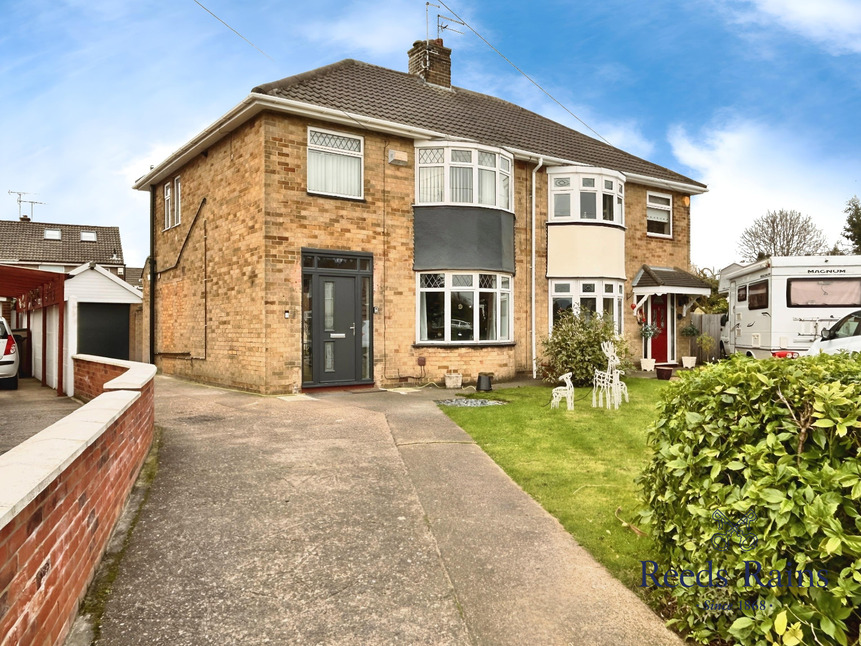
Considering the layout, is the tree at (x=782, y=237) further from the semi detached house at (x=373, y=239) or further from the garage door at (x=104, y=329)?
the garage door at (x=104, y=329)

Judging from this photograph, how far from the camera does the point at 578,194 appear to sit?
1510 centimetres

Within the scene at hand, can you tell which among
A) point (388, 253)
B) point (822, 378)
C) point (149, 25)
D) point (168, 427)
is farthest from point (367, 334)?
point (822, 378)

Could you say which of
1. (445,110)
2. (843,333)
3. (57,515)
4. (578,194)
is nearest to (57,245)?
(445,110)

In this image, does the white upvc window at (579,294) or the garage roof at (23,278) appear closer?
the garage roof at (23,278)

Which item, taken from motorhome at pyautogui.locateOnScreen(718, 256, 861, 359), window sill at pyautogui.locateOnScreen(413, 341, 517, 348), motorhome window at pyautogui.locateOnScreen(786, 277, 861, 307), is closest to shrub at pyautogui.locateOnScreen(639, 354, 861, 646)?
window sill at pyautogui.locateOnScreen(413, 341, 517, 348)

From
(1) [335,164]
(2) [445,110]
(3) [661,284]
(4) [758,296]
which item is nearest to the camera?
(1) [335,164]

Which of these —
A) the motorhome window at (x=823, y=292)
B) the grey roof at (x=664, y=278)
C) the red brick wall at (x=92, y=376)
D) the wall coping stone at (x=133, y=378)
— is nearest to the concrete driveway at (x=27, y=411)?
the red brick wall at (x=92, y=376)

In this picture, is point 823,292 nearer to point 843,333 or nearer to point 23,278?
point 843,333

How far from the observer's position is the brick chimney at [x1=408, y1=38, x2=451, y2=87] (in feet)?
54.7

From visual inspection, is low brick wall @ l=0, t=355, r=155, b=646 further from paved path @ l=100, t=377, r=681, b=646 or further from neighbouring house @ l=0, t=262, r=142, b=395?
neighbouring house @ l=0, t=262, r=142, b=395

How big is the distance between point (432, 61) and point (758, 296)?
35.4ft

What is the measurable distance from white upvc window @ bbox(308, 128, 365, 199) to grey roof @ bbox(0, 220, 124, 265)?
31.2m

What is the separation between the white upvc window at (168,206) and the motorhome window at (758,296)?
15.1 m

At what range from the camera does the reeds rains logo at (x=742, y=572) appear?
7.62ft
